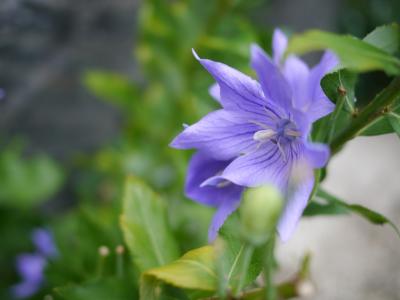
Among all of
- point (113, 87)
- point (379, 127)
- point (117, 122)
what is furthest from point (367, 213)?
point (117, 122)

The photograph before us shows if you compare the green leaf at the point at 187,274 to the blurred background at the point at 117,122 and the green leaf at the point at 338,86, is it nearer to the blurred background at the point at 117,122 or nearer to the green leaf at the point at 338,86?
the green leaf at the point at 338,86

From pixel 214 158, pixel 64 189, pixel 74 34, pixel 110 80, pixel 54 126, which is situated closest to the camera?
pixel 214 158

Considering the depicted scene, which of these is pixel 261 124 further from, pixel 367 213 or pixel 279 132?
pixel 367 213

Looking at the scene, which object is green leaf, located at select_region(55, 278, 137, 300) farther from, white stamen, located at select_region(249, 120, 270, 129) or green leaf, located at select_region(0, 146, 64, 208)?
green leaf, located at select_region(0, 146, 64, 208)

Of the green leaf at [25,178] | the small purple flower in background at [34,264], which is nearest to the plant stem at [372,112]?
the small purple flower in background at [34,264]

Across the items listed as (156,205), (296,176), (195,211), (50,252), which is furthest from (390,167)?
(296,176)

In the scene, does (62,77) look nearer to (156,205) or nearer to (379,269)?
(156,205)

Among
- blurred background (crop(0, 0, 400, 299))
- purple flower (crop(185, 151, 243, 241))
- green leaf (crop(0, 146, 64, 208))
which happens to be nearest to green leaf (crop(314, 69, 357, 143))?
purple flower (crop(185, 151, 243, 241))
